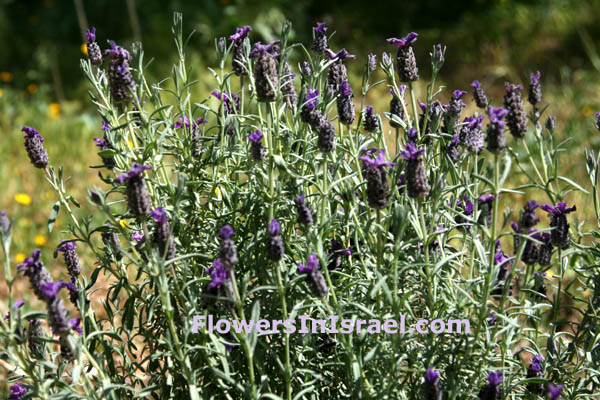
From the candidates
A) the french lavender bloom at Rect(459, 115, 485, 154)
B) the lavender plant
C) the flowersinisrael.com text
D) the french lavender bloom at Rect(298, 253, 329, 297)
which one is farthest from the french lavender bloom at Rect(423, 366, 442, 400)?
the french lavender bloom at Rect(459, 115, 485, 154)

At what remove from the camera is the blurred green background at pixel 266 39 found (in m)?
4.73

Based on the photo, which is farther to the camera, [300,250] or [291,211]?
[291,211]

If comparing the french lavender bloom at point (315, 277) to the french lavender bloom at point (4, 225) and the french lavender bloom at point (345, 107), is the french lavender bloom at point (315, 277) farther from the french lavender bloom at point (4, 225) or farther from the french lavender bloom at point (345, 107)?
the french lavender bloom at point (4, 225)

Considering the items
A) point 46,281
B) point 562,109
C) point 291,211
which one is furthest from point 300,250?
point 562,109

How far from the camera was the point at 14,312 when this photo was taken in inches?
55.9

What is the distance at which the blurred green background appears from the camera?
4.73 m

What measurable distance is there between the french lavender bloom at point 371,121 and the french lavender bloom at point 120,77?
69cm

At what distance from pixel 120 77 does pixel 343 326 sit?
2.76 ft

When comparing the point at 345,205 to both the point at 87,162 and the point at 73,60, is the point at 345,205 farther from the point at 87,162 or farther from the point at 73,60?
the point at 73,60

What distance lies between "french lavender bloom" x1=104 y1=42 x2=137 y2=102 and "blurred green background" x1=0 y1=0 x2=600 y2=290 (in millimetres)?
2801

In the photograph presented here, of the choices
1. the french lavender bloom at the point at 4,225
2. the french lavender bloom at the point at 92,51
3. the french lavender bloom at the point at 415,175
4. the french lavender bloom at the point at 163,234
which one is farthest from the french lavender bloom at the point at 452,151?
the french lavender bloom at the point at 4,225

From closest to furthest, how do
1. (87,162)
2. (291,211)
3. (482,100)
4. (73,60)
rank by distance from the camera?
1. (291,211)
2. (482,100)
3. (87,162)
4. (73,60)

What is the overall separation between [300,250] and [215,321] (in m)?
0.30

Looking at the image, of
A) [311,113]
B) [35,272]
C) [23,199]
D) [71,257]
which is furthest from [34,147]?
[23,199]
